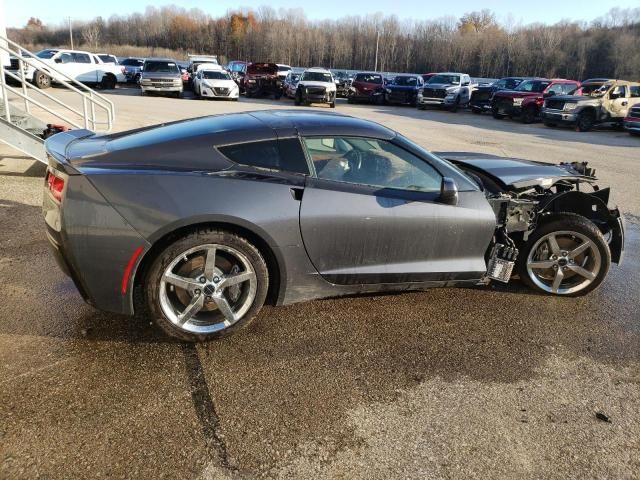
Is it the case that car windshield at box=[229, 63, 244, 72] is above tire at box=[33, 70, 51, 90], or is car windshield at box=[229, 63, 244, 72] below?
above

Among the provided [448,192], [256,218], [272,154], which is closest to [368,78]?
[448,192]

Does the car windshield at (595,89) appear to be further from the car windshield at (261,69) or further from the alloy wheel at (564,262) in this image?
the alloy wheel at (564,262)

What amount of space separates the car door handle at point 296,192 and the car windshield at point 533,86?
22.5 metres

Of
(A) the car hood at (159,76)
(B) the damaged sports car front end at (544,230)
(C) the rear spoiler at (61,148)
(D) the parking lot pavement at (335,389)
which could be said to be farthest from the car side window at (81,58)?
(B) the damaged sports car front end at (544,230)

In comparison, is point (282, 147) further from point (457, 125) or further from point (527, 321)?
point (457, 125)

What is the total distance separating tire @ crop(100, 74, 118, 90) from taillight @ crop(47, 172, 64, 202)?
2806cm

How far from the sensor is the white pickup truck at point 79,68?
24.5m

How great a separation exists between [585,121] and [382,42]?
232 ft

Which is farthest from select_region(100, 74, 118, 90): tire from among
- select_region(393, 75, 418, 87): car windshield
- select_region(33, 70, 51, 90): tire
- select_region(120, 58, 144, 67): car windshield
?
select_region(393, 75, 418, 87): car windshield

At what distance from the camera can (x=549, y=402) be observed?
291 cm

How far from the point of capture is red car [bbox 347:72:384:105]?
27.9 m

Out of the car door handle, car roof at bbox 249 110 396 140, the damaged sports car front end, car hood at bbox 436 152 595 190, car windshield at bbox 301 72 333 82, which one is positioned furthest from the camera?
car windshield at bbox 301 72 333 82

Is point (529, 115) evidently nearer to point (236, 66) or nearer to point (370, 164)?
point (370, 164)

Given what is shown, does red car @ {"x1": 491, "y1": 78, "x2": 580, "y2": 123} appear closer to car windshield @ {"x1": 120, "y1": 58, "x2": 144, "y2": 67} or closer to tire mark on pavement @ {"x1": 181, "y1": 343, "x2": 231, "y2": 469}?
tire mark on pavement @ {"x1": 181, "y1": 343, "x2": 231, "y2": 469}
